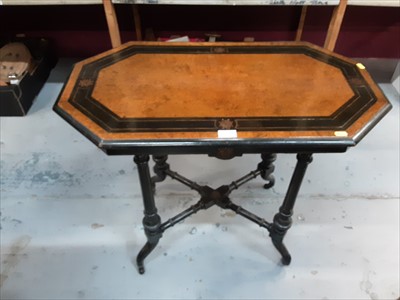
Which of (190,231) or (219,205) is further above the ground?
(219,205)

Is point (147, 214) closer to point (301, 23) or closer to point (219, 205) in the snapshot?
point (219, 205)

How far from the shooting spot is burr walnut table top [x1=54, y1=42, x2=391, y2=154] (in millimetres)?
950

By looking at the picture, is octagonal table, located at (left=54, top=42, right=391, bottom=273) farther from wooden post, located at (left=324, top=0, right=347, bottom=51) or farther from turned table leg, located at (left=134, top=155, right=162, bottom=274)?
wooden post, located at (left=324, top=0, right=347, bottom=51)

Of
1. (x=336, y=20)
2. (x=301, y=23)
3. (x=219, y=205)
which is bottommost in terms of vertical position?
(x=219, y=205)

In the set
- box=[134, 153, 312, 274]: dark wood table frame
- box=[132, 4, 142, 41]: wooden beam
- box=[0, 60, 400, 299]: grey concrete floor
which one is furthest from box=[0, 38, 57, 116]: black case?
box=[134, 153, 312, 274]: dark wood table frame

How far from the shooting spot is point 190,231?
1589 millimetres

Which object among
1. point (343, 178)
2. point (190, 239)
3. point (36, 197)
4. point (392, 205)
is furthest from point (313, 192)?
point (36, 197)

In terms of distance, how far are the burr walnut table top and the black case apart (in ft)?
3.65

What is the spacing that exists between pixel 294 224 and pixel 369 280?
1.24 feet

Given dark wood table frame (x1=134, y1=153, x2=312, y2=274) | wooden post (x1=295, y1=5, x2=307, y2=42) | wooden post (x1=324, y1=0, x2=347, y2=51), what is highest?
wooden post (x1=324, y1=0, x2=347, y2=51)

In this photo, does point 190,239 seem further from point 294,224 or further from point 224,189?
point 294,224

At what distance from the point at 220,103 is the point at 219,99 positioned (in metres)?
0.02

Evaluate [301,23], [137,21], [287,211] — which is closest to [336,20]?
[301,23]

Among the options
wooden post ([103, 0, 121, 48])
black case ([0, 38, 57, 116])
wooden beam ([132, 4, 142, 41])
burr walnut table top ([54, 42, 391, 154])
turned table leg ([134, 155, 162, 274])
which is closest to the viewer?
burr walnut table top ([54, 42, 391, 154])
